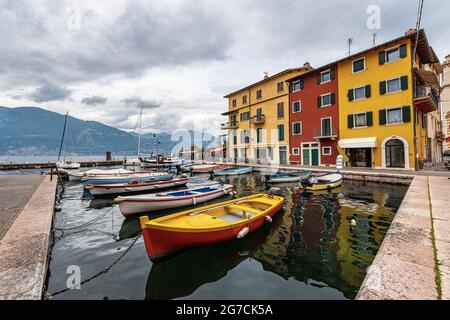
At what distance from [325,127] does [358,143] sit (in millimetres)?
4745

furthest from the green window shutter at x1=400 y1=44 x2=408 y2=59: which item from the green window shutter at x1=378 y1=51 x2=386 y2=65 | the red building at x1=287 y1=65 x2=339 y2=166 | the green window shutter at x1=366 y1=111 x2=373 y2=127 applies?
the red building at x1=287 y1=65 x2=339 y2=166

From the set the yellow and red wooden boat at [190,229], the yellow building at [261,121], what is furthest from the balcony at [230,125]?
the yellow and red wooden boat at [190,229]

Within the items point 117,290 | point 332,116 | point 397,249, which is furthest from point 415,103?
point 117,290

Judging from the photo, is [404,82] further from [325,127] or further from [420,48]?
[325,127]

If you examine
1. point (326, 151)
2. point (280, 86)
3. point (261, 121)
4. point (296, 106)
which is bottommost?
point (326, 151)

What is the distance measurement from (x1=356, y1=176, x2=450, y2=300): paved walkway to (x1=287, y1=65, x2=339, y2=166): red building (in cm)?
2092

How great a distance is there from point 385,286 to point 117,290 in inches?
203

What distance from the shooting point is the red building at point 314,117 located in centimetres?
2636

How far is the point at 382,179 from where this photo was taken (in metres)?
17.5

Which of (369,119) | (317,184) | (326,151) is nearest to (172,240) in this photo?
(317,184)

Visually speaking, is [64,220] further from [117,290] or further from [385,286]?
[385,286]

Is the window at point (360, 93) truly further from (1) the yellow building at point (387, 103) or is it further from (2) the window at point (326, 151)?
(2) the window at point (326, 151)

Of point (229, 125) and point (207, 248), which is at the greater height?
point (229, 125)

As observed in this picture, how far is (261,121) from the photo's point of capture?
117 ft
